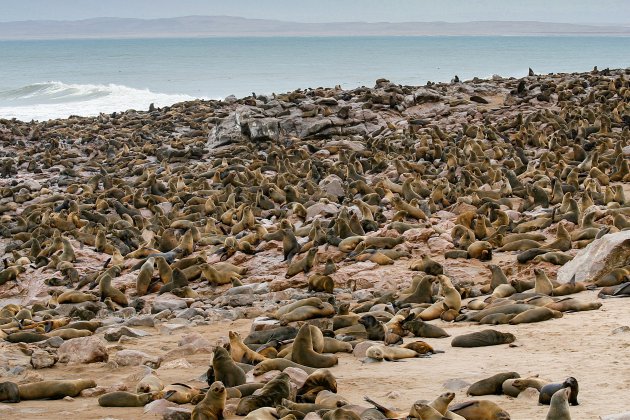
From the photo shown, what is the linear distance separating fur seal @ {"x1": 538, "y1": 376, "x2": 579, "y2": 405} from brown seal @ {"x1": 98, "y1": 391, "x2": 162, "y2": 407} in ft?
8.43

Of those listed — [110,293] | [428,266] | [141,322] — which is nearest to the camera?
[141,322]

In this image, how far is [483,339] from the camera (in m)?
6.84

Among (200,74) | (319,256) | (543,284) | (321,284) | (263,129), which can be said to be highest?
(200,74)

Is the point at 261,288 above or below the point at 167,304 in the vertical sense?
above

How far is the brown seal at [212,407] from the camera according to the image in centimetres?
522

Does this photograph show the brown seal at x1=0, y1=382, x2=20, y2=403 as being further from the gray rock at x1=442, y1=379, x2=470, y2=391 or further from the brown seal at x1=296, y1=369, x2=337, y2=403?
the gray rock at x1=442, y1=379, x2=470, y2=391

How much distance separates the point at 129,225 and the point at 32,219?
2243 millimetres

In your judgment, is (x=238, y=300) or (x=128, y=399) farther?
(x=238, y=300)

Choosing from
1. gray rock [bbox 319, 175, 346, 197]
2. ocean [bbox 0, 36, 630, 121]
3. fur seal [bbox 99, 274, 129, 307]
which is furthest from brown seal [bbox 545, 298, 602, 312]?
ocean [bbox 0, 36, 630, 121]

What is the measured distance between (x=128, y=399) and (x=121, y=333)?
2906mm

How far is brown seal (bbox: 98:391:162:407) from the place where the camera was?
19.5 ft

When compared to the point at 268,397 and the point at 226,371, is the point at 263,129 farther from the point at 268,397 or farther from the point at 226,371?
the point at 268,397

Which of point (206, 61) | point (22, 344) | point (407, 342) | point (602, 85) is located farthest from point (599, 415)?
point (206, 61)

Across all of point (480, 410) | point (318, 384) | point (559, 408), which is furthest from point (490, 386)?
point (318, 384)
